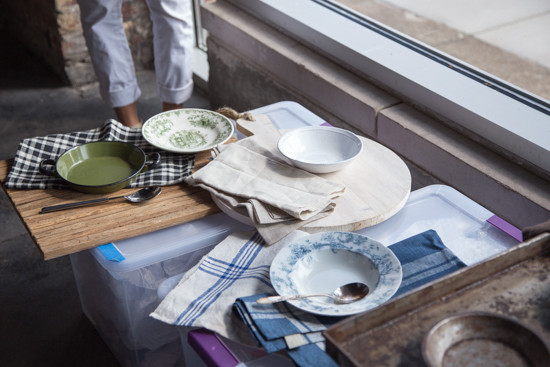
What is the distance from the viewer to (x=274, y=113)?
151 cm

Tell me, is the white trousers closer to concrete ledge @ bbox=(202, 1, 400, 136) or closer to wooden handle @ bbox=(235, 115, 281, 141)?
concrete ledge @ bbox=(202, 1, 400, 136)

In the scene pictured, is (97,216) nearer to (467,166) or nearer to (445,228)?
(445,228)

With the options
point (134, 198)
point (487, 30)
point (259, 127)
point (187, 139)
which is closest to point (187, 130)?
point (187, 139)

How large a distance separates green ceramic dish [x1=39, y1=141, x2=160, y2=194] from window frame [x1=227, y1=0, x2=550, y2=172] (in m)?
0.80

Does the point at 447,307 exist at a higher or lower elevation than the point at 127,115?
higher

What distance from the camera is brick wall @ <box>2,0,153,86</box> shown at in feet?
8.54

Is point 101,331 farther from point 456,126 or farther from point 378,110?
point 456,126

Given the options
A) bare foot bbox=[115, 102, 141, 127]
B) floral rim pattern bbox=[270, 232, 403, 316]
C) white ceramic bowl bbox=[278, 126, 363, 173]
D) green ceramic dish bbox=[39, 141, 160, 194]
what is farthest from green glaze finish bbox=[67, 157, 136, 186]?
bare foot bbox=[115, 102, 141, 127]

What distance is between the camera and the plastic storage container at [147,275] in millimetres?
1021

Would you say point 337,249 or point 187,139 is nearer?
point 337,249

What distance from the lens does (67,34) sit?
263cm

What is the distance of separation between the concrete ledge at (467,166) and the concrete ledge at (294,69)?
0.10 metres

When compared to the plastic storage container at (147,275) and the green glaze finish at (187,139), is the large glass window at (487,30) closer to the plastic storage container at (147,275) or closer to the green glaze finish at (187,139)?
the green glaze finish at (187,139)

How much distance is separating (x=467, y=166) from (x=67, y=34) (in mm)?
2101
